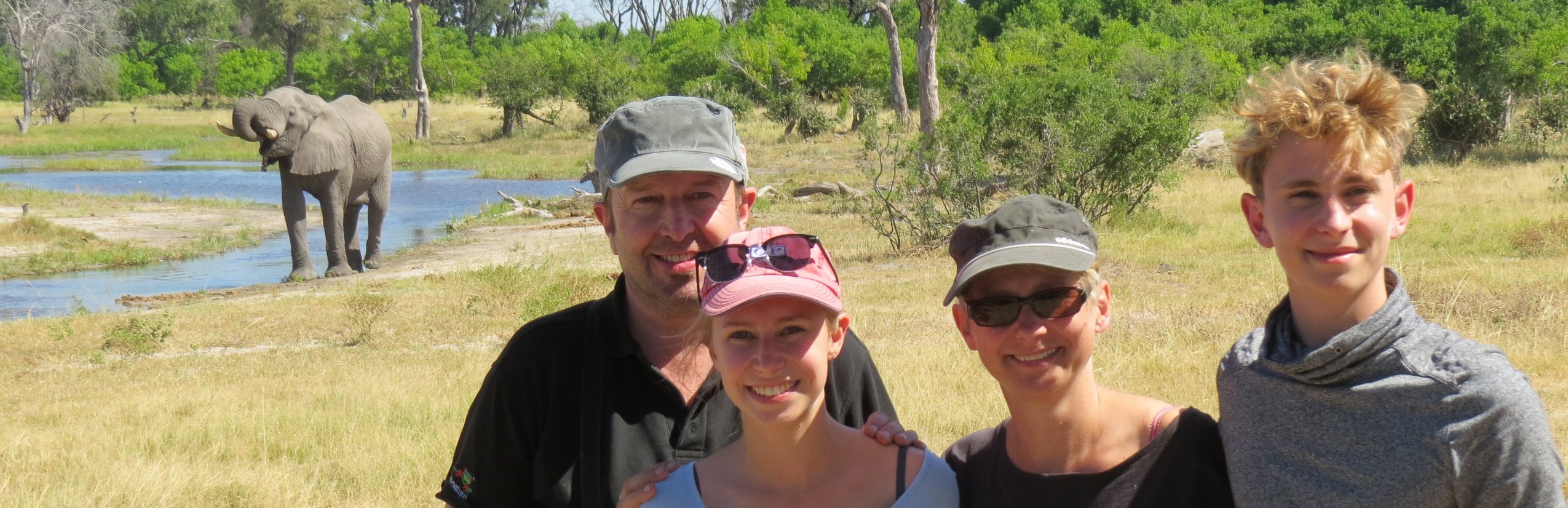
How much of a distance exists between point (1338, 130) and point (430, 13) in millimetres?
68866

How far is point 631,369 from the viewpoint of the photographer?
2762mm

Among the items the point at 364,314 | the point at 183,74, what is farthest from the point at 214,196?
the point at 183,74

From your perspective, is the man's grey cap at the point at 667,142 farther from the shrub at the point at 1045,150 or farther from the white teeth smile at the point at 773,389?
the shrub at the point at 1045,150

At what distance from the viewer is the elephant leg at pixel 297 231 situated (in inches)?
639

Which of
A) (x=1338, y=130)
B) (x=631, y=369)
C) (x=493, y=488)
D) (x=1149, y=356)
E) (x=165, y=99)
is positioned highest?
(x=1338, y=130)

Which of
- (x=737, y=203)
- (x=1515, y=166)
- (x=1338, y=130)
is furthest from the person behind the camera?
(x=1515, y=166)

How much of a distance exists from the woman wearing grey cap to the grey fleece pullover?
114mm

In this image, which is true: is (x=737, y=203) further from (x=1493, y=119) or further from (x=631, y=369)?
(x=1493, y=119)

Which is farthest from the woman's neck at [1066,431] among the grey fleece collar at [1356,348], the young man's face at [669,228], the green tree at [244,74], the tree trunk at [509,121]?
the green tree at [244,74]

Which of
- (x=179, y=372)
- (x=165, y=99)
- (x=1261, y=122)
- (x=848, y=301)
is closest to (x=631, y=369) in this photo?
(x=1261, y=122)

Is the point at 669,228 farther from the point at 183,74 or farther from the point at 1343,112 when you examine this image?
the point at 183,74

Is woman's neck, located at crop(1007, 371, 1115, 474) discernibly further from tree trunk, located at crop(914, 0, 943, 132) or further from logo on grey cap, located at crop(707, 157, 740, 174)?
tree trunk, located at crop(914, 0, 943, 132)

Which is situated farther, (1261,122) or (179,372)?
(179,372)

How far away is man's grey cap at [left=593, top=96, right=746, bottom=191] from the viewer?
2768 millimetres
